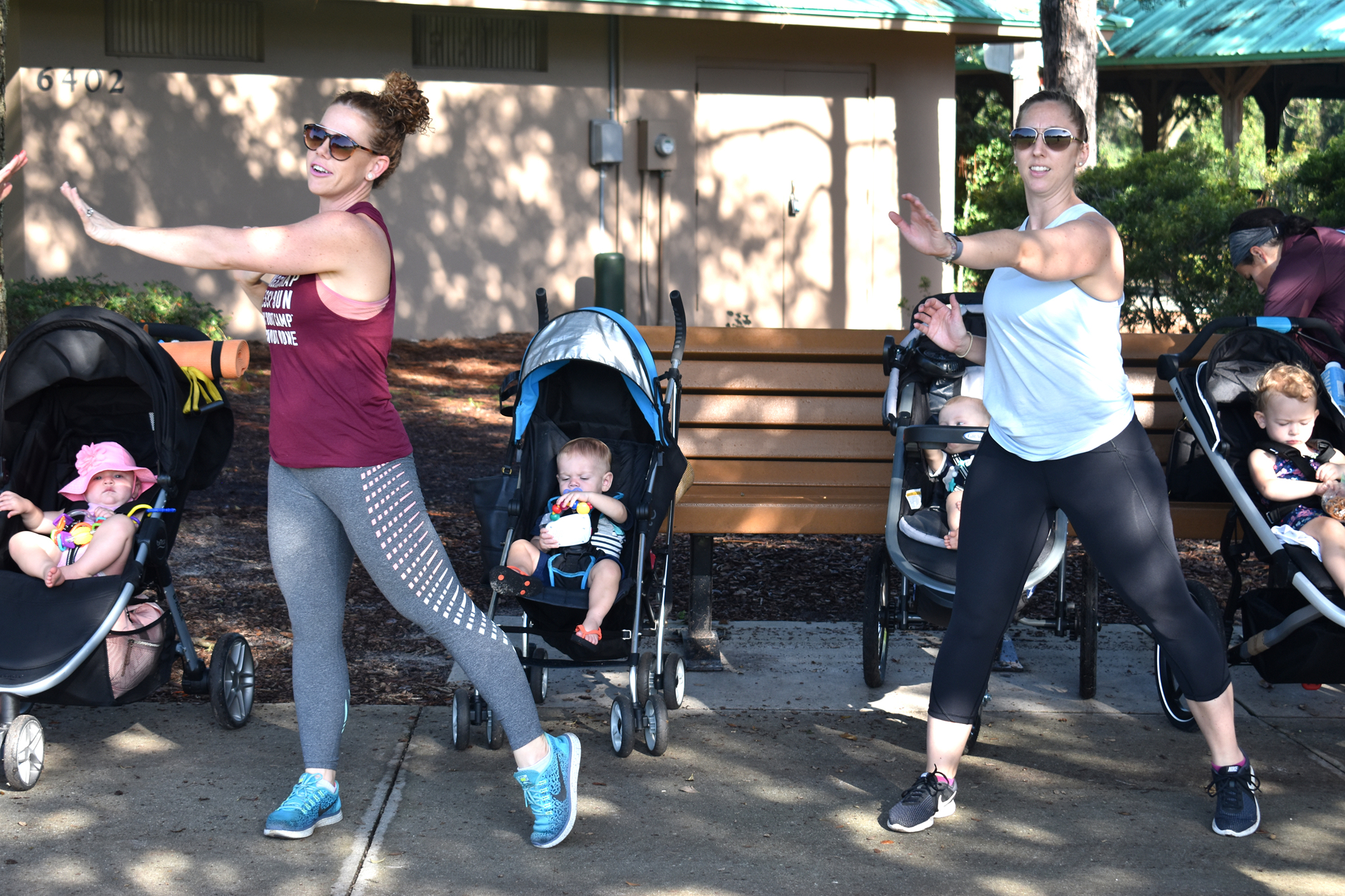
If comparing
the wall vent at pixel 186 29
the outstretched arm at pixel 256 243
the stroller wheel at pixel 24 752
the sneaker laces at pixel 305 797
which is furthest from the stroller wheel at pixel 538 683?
the wall vent at pixel 186 29

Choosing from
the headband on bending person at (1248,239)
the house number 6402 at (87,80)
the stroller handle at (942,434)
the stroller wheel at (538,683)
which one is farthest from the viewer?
the house number 6402 at (87,80)

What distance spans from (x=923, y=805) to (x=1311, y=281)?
306 cm

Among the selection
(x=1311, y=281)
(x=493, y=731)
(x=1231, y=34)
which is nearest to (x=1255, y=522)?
(x=1311, y=281)

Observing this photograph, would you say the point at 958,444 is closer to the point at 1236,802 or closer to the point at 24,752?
the point at 1236,802

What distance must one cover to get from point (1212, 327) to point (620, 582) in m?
2.46

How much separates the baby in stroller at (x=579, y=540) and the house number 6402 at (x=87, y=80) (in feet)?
33.4

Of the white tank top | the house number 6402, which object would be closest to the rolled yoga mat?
the white tank top

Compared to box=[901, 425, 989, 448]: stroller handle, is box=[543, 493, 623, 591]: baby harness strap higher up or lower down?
lower down

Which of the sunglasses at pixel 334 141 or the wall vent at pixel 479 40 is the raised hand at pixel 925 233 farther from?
the wall vent at pixel 479 40

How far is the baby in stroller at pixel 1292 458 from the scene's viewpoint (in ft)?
15.2

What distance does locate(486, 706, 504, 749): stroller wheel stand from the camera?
4457mm

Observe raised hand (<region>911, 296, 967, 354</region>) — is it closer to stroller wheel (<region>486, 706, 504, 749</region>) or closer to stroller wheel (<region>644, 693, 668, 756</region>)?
stroller wheel (<region>644, 693, 668, 756</region>)

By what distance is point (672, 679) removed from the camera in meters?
4.85

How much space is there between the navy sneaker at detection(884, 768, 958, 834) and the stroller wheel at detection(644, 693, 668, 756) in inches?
32.4
